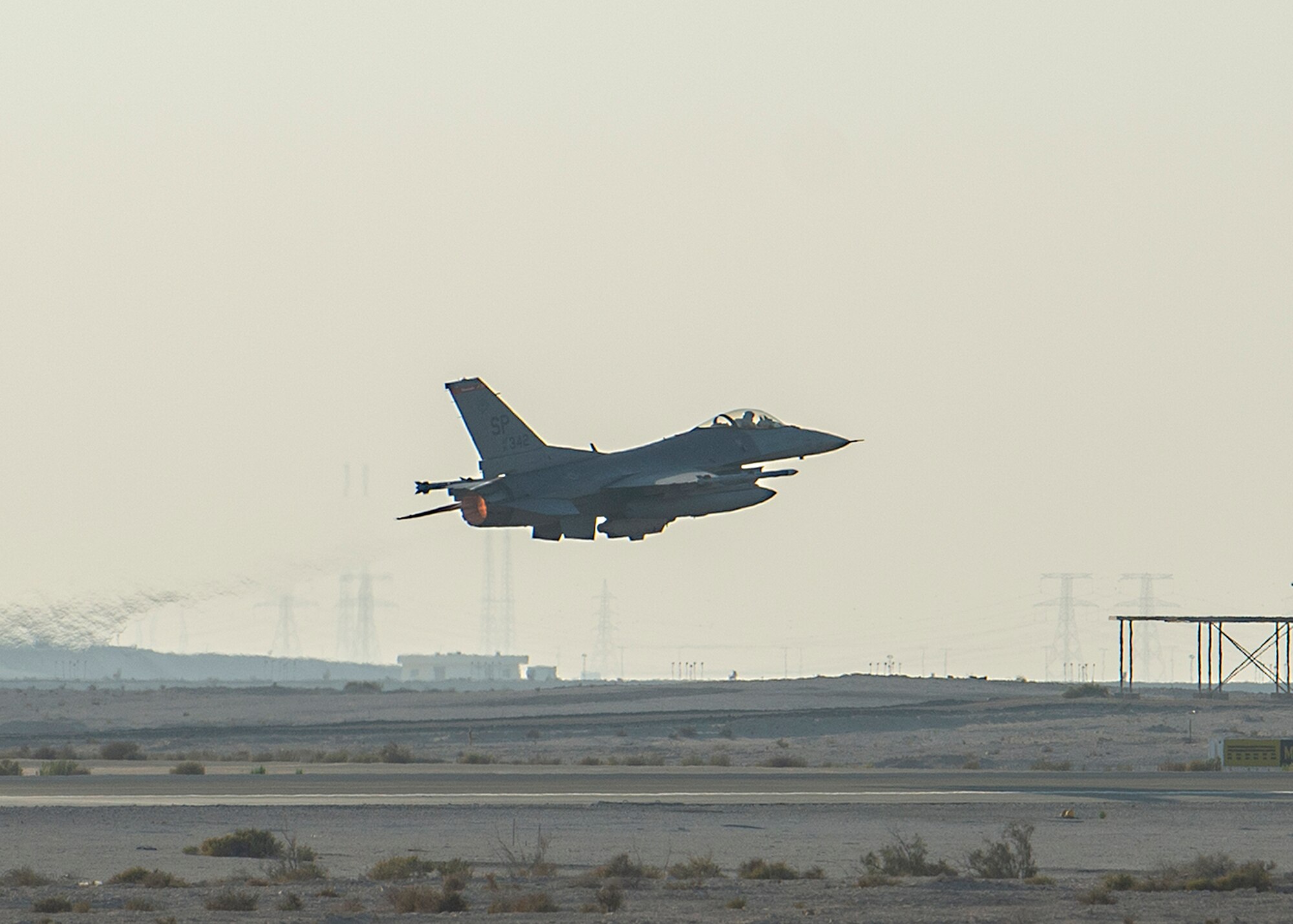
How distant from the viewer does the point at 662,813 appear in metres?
42.7

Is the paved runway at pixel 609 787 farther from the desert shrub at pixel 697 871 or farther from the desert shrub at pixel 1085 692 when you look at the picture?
the desert shrub at pixel 1085 692

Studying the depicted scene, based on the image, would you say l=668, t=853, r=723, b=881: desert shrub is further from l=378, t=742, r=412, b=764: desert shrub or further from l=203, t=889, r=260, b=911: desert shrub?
l=378, t=742, r=412, b=764: desert shrub

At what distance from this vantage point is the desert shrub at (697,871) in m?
32.3

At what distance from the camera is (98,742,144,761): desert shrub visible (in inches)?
2618

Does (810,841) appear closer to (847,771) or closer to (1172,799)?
(1172,799)

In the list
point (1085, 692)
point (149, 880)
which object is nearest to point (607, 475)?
point (149, 880)

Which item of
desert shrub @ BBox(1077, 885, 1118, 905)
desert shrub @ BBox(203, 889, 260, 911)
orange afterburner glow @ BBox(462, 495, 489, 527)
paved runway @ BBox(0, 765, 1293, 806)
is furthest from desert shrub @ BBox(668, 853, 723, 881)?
orange afterburner glow @ BBox(462, 495, 489, 527)

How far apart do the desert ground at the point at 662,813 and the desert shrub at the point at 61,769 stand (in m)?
0.52

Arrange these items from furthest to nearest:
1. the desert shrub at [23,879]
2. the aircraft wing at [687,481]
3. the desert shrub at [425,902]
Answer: the aircraft wing at [687,481] → the desert shrub at [23,879] → the desert shrub at [425,902]

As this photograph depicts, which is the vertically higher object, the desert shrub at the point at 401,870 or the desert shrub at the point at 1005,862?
the desert shrub at the point at 1005,862

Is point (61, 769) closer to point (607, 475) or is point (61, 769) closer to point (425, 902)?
point (607, 475)

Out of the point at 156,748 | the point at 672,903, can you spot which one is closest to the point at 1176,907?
the point at 672,903

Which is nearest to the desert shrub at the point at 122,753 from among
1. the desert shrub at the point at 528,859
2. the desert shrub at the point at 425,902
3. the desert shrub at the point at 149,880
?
the desert shrub at the point at 528,859

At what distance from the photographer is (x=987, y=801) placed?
45.3 meters
